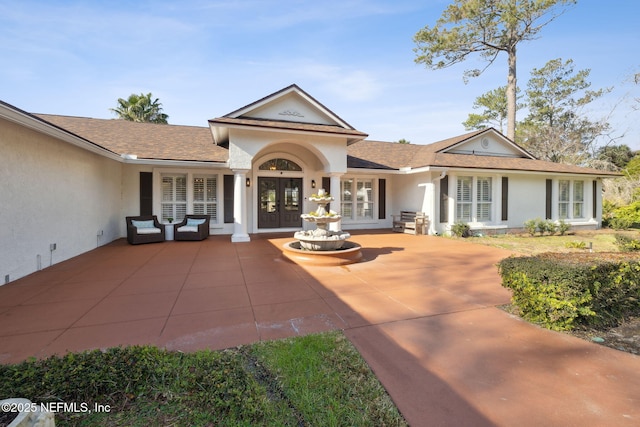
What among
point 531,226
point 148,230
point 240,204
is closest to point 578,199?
point 531,226

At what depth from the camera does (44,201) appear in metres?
6.65

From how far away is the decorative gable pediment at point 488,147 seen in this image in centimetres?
1466

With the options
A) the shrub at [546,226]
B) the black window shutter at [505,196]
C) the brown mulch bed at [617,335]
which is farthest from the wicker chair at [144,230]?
the shrub at [546,226]

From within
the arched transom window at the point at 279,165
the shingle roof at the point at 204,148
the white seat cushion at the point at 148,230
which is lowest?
the white seat cushion at the point at 148,230

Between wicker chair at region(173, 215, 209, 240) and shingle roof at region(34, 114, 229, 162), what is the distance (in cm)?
228

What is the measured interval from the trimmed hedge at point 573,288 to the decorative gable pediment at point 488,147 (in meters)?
10.8

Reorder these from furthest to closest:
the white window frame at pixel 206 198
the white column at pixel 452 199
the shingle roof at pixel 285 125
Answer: the white column at pixel 452 199 → the white window frame at pixel 206 198 → the shingle roof at pixel 285 125

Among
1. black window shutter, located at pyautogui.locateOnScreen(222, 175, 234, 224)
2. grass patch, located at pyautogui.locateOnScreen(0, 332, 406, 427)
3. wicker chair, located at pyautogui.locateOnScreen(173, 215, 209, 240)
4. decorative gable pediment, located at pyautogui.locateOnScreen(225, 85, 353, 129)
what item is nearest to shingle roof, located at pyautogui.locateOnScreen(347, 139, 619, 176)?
decorative gable pediment, located at pyautogui.locateOnScreen(225, 85, 353, 129)

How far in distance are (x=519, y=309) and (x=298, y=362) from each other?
3.57m

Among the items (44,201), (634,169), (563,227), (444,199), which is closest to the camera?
(44,201)

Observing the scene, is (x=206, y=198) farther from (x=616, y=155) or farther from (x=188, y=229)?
(x=616, y=155)

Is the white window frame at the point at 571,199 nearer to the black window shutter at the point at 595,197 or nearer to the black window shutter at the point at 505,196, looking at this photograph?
the black window shutter at the point at 595,197

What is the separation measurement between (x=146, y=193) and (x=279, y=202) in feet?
17.3

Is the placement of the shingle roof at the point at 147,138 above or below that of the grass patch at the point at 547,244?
above
